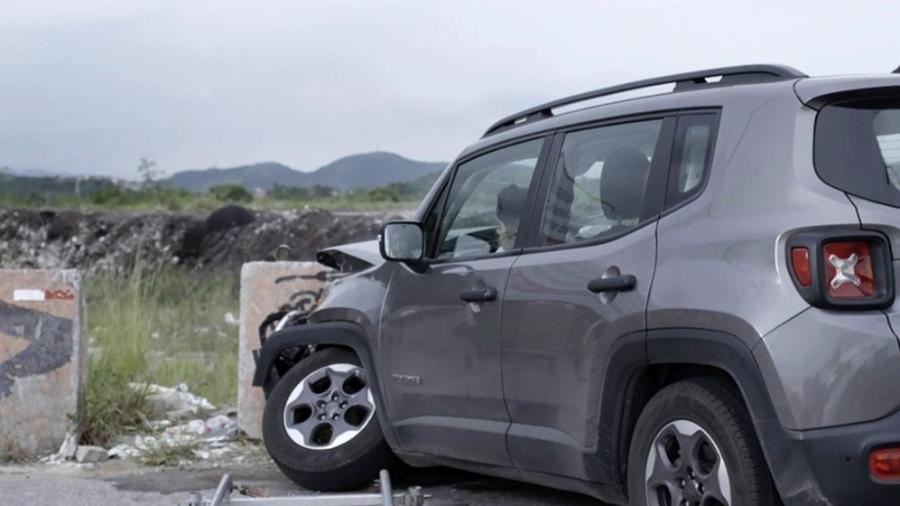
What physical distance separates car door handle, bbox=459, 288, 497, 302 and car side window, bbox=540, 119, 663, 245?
1.17ft

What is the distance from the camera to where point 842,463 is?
178 inches

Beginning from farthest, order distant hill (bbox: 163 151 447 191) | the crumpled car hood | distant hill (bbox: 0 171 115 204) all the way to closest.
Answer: distant hill (bbox: 163 151 447 191) → distant hill (bbox: 0 171 115 204) → the crumpled car hood

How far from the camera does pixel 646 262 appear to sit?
537 centimetres

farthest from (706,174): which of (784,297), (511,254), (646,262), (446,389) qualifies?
(446,389)

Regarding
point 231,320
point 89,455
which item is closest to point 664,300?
point 89,455

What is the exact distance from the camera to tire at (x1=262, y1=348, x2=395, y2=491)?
25.2 feet

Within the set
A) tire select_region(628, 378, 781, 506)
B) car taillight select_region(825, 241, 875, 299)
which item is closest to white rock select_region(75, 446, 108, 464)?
tire select_region(628, 378, 781, 506)

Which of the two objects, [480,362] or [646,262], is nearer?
[646,262]

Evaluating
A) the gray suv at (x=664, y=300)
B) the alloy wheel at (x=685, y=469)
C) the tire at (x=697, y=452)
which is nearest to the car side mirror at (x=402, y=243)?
the gray suv at (x=664, y=300)

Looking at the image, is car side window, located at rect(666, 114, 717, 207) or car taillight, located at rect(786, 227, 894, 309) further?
car side window, located at rect(666, 114, 717, 207)

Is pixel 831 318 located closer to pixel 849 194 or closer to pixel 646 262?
pixel 849 194

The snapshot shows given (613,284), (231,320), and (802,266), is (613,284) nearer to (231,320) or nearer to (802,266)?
(802,266)

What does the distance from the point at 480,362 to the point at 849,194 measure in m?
2.17

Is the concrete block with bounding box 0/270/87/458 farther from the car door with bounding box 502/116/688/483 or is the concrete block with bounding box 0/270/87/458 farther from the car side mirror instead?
the car door with bounding box 502/116/688/483
